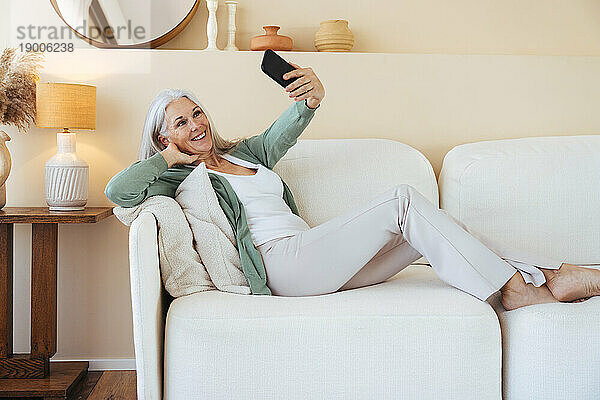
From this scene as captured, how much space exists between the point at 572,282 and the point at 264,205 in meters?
0.99

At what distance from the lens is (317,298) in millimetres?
Answer: 1881

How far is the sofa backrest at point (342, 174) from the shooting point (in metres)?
2.48

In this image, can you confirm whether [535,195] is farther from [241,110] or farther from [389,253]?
[241,110]

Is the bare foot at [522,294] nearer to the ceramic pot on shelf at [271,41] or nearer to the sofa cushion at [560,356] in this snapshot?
the sofa cushion at [560,356]

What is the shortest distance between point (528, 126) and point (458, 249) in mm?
1198

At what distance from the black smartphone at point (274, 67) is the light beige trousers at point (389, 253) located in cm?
56

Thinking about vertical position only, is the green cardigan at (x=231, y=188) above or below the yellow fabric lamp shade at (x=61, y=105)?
below

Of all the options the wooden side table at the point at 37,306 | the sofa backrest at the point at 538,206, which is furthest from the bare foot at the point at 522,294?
the wooden side table at the point at 37,306

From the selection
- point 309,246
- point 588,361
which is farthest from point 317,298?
point 588,361

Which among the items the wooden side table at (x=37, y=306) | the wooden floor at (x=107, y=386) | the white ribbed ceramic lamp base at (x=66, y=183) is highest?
the white ribbed ceramic lamp base at (x=66, y=183)

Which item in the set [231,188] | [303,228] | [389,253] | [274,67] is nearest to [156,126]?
[231,188]

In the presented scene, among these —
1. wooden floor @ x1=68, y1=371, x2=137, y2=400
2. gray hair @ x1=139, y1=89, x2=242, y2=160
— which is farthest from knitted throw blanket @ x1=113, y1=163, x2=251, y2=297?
wooden floor @ x1=68, y1=371, x2=137, y2=400

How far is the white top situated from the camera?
215 centimetres

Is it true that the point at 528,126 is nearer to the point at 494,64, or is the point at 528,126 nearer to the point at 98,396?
the point at 494,64
